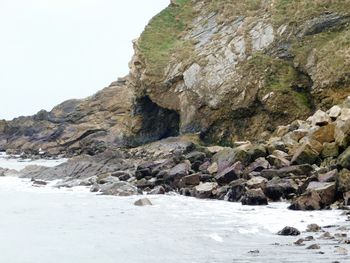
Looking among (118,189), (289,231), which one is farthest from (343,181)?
(118,189)

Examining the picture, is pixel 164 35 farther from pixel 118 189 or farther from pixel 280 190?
pixel 280 190

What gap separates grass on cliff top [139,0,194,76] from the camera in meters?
52.6

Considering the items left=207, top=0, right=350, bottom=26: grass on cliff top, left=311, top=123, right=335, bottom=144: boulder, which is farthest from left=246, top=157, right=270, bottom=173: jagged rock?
left=207, top=0, right=350, bottom=26: grass on cliff top

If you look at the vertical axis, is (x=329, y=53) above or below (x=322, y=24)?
below

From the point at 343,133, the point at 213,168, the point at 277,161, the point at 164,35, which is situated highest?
the point at 164,35

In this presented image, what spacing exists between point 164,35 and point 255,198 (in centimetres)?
3726

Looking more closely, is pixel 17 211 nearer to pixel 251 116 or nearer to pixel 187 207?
pixel 187 207

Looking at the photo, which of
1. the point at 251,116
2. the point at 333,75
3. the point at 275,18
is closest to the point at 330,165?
the point at 333,75

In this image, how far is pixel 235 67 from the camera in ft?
145

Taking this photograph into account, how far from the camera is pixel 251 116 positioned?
42625mm

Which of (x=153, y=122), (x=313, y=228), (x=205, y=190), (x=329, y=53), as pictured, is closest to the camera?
(x=313, y=228)

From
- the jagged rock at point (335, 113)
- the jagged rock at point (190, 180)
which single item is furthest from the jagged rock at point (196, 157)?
the jagged rock at point (335, 113)

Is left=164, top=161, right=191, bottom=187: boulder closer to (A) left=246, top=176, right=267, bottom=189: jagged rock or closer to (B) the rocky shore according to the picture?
(B) the rocky shore

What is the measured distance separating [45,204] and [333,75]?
21.2 metres
